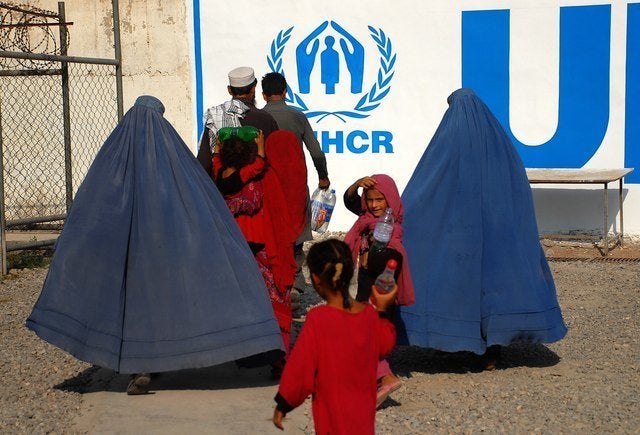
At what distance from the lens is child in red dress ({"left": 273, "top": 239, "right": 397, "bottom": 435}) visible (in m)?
3.54

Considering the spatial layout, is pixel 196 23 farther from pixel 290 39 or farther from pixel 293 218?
→ pixel 293 218

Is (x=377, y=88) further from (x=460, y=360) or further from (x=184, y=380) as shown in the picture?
(x=184, y=380)

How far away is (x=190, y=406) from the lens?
18.2 feet

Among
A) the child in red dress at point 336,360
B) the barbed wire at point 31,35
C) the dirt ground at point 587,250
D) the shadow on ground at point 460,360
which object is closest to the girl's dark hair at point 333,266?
the child in red dress at point 336,360

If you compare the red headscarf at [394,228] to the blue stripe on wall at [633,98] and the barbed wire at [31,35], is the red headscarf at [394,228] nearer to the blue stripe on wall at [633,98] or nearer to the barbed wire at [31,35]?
the blue stripe on wall at [633,98]

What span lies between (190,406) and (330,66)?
21.3 ft

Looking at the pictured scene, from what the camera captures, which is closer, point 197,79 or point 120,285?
point 120,285

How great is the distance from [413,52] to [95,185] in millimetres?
6140

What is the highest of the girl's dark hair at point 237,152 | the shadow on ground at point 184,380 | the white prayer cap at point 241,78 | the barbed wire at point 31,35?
the barbed wire at point 31,35

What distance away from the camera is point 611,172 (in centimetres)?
1036

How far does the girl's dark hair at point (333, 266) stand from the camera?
144 inches

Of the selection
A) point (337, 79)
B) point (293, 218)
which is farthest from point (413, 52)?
point (293, 218)

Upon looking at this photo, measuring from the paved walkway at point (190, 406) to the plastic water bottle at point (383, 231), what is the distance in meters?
0.98

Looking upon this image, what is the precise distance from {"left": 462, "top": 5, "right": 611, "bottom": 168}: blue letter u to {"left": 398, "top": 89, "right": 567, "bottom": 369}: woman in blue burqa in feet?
15.1
